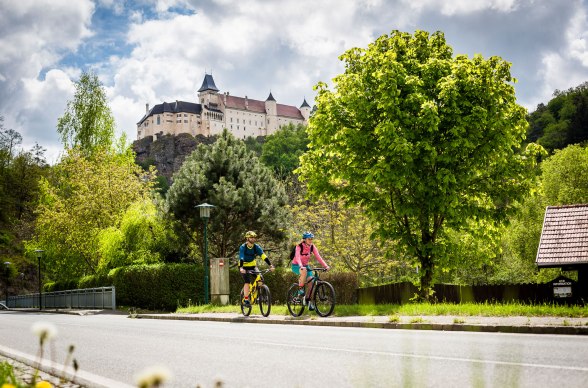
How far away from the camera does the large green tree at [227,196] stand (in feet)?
96.2

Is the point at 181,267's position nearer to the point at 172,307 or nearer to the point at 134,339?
the point at 172,307

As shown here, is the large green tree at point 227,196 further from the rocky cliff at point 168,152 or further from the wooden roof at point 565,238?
the rocky cliff at point 168,152

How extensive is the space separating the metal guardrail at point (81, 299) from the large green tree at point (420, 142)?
14.9 meters

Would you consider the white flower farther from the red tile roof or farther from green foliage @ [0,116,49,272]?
the red tile roof

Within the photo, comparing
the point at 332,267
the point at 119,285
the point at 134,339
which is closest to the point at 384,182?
the point at 134,339

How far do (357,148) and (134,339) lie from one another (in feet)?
37.3

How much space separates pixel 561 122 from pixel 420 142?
A: 67.0 meters

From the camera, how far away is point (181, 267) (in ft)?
90.9

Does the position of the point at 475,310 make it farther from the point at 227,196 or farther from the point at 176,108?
the point at 176,108

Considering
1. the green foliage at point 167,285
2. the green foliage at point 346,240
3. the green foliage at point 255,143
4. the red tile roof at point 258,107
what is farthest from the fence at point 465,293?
the red tile roof at point 258,107

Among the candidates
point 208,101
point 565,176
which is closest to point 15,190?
point 565,176


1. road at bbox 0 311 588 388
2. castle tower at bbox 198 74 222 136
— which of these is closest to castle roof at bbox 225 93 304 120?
castle tower at bbox 198 74 222 136

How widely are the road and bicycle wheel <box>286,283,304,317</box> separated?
3491 mm

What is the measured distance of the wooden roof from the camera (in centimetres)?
2483
